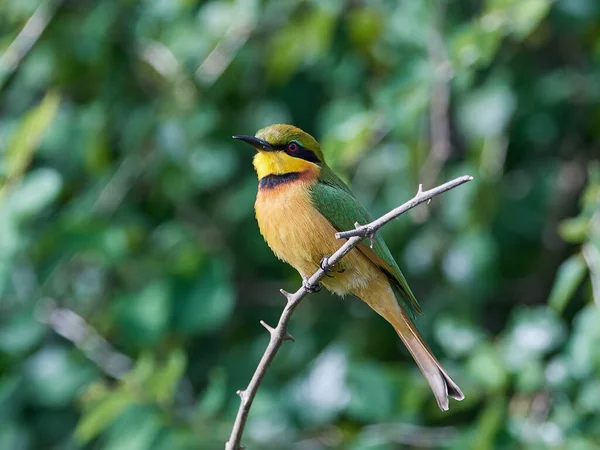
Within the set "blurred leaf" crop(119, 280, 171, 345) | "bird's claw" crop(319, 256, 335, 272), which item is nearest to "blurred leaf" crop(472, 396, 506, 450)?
"bird's claw" crop(319, 256, 335, 272)

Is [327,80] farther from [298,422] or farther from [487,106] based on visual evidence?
[298,422]

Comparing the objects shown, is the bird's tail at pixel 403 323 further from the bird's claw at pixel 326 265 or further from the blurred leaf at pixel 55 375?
the blurred leaf at pixel 55 375

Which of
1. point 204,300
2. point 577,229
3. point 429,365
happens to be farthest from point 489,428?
point 204,300

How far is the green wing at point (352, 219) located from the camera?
2369 millimetres

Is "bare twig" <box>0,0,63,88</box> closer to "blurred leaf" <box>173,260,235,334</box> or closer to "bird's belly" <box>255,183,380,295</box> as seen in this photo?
"blurred leaf" <box>173,260,235,334</box>

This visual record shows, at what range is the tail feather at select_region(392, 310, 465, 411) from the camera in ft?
7.41

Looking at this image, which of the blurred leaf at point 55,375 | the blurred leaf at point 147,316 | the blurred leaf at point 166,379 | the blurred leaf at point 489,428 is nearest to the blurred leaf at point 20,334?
the blurred leaf at point 55,375

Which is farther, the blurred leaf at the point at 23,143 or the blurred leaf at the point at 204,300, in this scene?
Result: the blurred leaf at the point at 204,300

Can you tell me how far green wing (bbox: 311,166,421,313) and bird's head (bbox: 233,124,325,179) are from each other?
0.09m

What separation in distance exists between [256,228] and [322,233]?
1247 millimetres

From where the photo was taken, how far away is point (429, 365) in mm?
2352

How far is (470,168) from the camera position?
301 centimetres

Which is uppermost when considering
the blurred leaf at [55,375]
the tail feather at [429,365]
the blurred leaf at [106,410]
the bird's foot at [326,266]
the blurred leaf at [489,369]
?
the bird's foot at [326,266]

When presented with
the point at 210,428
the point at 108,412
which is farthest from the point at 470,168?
the point at 108,412
